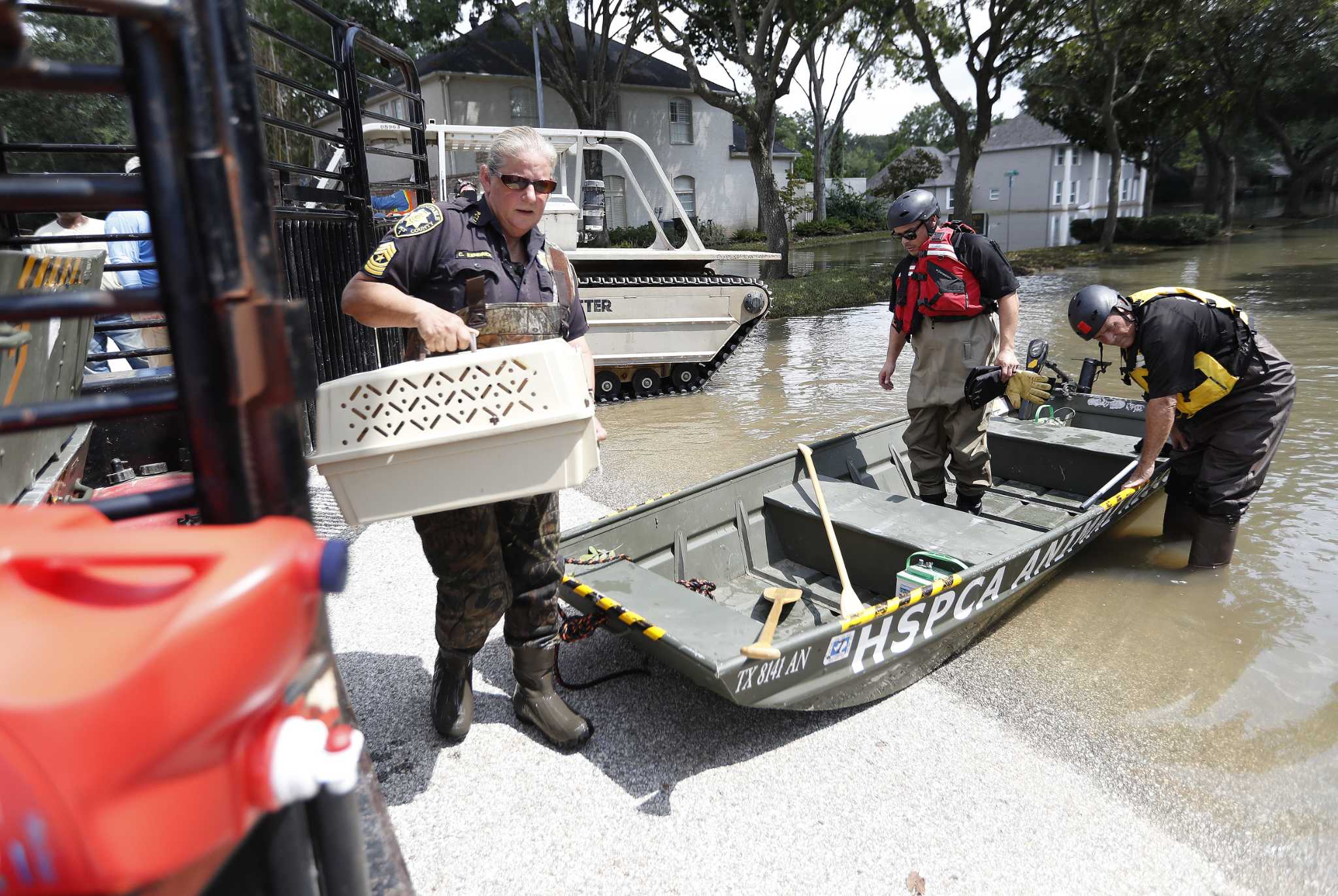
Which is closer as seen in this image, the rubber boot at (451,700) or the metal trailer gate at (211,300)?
the metal trailer gate at (211,300)

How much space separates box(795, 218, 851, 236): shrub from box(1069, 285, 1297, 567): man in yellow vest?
33563 millimetres

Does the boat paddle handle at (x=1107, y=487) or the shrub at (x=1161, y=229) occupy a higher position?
the shrub at (x=1161, y=229)

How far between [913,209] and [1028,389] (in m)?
2.08

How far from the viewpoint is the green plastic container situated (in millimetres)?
3711

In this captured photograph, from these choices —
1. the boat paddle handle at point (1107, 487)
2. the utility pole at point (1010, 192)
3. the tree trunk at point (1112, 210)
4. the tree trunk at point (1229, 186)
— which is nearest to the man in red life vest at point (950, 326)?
the boat paddle handle at point (1107, 487)

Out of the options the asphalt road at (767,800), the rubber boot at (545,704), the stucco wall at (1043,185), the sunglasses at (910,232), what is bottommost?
the asphalt road at (767,800)

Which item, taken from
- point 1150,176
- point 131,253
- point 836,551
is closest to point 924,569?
point 836,551

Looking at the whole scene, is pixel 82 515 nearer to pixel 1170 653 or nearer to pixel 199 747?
pixel 199 747

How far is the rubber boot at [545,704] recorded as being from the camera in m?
3.10

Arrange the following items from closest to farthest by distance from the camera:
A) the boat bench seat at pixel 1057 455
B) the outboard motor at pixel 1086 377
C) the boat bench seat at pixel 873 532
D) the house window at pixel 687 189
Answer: the boat bench seat at pixel 873 532 < the boat bench seat at pixel 1057 455 < the outboard motor at pixel 1086 377 < the house window at pixel 687 189

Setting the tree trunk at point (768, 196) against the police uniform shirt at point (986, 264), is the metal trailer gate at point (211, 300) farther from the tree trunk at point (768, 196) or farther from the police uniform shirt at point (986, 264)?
the tree trunk at point (768, 196)

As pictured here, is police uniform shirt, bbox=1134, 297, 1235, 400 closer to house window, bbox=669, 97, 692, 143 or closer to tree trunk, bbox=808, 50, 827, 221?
house window, bbox=669, 97, 692, 143

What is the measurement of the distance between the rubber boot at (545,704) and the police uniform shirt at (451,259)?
1.28 m

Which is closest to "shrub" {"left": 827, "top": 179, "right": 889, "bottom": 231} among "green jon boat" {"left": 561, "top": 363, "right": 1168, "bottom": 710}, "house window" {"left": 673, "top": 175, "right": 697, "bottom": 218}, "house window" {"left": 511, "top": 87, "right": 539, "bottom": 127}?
"house window" {"left": 673, "top": 175, "right": 697, "bottom": 218}
